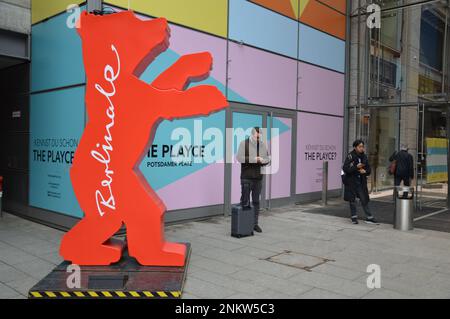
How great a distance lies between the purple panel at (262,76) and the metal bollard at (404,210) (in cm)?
402

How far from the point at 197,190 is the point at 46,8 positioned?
482 cm

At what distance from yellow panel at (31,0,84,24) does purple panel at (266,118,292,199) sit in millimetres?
5830

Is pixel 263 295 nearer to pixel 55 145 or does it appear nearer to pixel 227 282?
pixel 227 282

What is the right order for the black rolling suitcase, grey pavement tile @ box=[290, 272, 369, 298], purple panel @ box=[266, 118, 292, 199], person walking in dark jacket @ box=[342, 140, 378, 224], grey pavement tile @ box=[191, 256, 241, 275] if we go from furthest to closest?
purple panel @ box=[266, 118, 292, 199] → person walking in dark jacket @ box=[342, 140, 378, 224] → the black rolling suitcase → grey pavement tile @ box=[191, 256, 241, 275] → grey pavement tile @ box=[290, 272, 369, 298]

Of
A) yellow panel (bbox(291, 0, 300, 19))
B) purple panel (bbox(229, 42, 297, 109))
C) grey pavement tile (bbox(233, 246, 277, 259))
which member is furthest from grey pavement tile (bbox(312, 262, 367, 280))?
yellow panel (bbox(291, 0, 300, 19))

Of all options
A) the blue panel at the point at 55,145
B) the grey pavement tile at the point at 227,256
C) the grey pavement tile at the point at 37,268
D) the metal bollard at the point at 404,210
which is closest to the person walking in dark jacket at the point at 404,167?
the metal bollard at the point at 404,210

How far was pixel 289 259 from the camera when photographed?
627 centimetres

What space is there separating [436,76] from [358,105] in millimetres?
2403

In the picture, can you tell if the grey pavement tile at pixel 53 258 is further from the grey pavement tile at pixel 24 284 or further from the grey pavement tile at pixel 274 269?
the grey pavement tile at pixel 274 269

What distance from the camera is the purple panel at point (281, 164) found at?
36.6 ft

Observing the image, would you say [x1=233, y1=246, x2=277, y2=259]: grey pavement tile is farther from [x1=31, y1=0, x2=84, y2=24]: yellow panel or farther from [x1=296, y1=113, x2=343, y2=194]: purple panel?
[x1=296, y1=113, x2=343, y2=194]: purple panel

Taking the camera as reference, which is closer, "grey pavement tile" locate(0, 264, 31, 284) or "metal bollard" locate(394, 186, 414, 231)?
"grey pavement tile" locate(0, 264, 31, 284)

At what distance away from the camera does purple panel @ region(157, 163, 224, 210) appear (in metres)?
8.52
